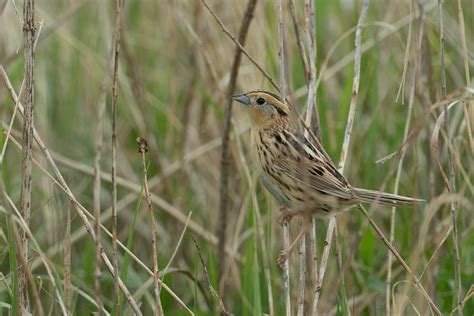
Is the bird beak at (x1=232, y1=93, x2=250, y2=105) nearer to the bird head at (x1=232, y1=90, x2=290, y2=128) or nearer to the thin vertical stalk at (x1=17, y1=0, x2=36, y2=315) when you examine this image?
the bird head at (x1=232, y1=90, x2=290, y2=128)

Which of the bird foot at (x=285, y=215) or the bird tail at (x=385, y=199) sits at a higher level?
the bird tail at (x=385, y=199)

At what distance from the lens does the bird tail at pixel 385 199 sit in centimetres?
296

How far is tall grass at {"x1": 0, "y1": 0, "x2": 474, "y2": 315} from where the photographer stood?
4016mm

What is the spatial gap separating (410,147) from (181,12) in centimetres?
147

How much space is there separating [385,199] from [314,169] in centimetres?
37

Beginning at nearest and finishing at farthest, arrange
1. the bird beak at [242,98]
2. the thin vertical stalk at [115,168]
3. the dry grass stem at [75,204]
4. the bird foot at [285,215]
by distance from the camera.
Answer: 1. the thin vertical stalk at [115,168]
2. the dry grass stem at [75,204]
3. the bird foot at [285,215]
4. the bird beak at [242,98]

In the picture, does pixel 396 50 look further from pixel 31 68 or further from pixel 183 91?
pixel 31 68

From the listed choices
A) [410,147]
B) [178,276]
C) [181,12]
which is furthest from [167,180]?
[410,147]

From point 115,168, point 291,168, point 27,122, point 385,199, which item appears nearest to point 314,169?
point 291,168

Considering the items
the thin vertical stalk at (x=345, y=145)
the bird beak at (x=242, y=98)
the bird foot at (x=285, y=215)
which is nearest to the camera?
the thin vertical stalk at (x=345, y=145)

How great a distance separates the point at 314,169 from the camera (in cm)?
334

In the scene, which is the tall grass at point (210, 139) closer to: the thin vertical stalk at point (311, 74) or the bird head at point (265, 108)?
the bird head at point (265, 108)

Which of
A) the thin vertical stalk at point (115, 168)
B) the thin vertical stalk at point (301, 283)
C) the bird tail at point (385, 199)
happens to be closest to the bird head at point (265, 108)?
the bird tail at point (385, 199)

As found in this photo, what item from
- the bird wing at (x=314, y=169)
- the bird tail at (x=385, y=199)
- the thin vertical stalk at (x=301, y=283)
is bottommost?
the thin vertical stalk at (x=301, y=283)
